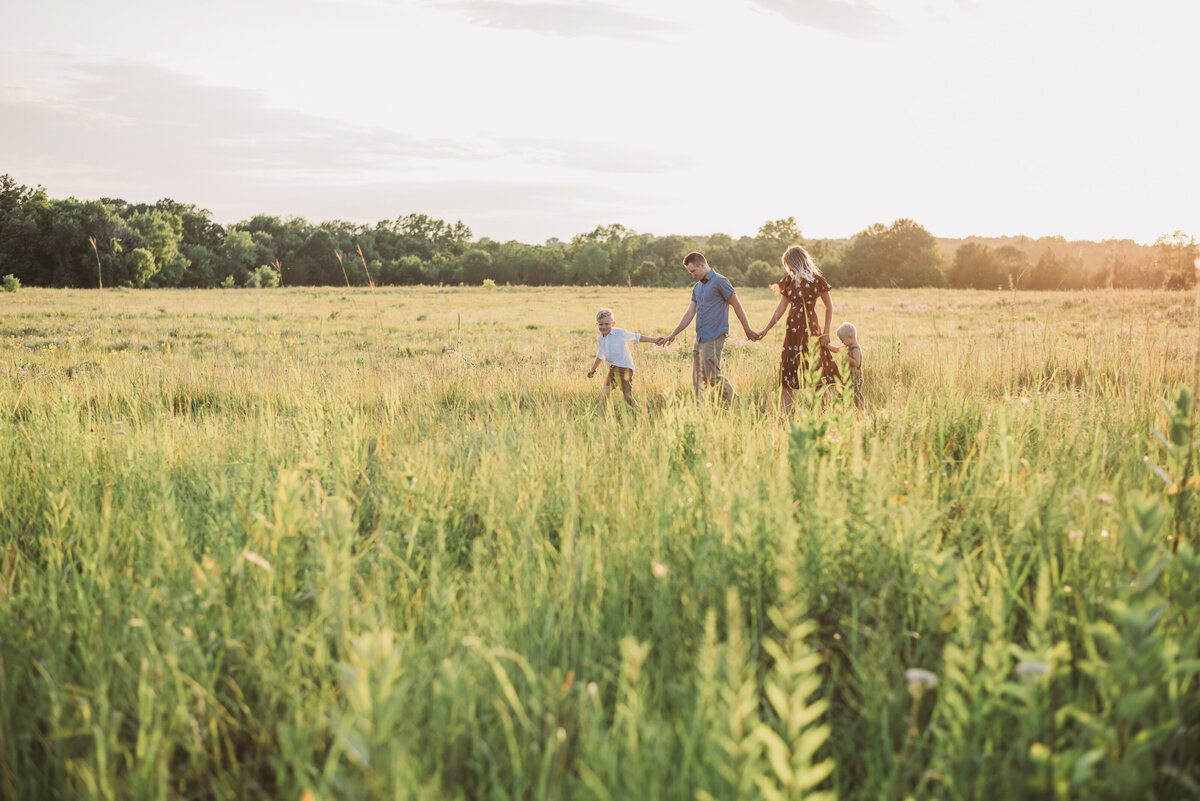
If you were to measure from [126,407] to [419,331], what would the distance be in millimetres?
14239

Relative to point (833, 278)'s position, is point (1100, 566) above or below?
below

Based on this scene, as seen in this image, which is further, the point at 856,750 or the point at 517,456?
the point at 517,456

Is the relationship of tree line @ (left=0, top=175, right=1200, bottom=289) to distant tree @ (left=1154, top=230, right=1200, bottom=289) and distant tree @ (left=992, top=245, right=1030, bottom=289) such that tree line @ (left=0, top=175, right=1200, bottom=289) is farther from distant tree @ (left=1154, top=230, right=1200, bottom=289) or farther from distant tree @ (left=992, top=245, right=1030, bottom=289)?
distant tree @ (left=1154, top=230, right=1200, bottom=289)

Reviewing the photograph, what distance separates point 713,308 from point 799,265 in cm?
108

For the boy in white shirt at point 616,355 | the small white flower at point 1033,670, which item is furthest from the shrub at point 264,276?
the small white flower at point 1033,670

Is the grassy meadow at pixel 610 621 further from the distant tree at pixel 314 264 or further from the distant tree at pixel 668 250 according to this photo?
the distant tree at pixel 668 250

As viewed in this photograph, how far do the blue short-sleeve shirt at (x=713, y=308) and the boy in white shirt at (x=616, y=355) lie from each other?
0.75m

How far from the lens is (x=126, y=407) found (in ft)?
21.8

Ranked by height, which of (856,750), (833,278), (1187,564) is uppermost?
(833,278)

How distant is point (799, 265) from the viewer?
796cm

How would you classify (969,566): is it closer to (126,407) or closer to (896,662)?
(896,662)

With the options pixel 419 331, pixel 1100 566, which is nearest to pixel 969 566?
pixel 1100 566

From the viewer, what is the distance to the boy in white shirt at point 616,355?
25.3 feet

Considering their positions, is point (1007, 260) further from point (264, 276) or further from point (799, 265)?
point (799, 265)
